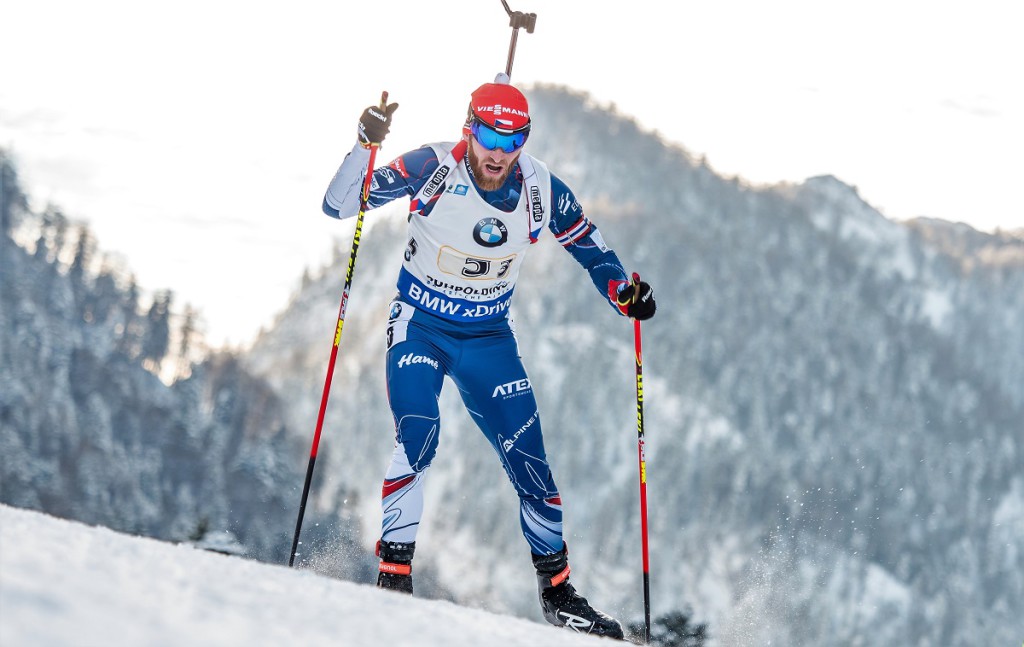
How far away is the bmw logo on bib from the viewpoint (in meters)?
6.55

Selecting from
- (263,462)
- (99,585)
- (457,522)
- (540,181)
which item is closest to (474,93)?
(540,181)

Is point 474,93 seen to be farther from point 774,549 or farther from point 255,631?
point 774,549

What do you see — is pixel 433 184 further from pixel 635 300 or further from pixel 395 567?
pixel 395 567

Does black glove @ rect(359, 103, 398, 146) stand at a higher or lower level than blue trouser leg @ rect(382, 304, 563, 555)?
higher

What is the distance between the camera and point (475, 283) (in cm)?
660

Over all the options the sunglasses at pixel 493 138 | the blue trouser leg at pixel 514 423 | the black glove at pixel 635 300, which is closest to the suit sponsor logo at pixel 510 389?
the blue trouser leg at pixel 514 423

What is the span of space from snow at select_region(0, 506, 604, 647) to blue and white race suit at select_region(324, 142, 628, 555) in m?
2.21

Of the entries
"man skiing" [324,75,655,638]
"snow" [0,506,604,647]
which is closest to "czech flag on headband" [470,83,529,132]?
"man skiing" [324,75,655,638]

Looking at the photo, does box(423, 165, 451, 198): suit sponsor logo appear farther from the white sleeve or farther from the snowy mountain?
the snowy mountain

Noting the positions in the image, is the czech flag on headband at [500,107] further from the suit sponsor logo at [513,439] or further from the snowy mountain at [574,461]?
the snowy mountain at [574,461]

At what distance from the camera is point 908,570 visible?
157 m

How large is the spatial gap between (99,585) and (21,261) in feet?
336

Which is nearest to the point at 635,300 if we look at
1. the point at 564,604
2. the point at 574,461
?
the point at 564,604

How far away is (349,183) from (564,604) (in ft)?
9.27
